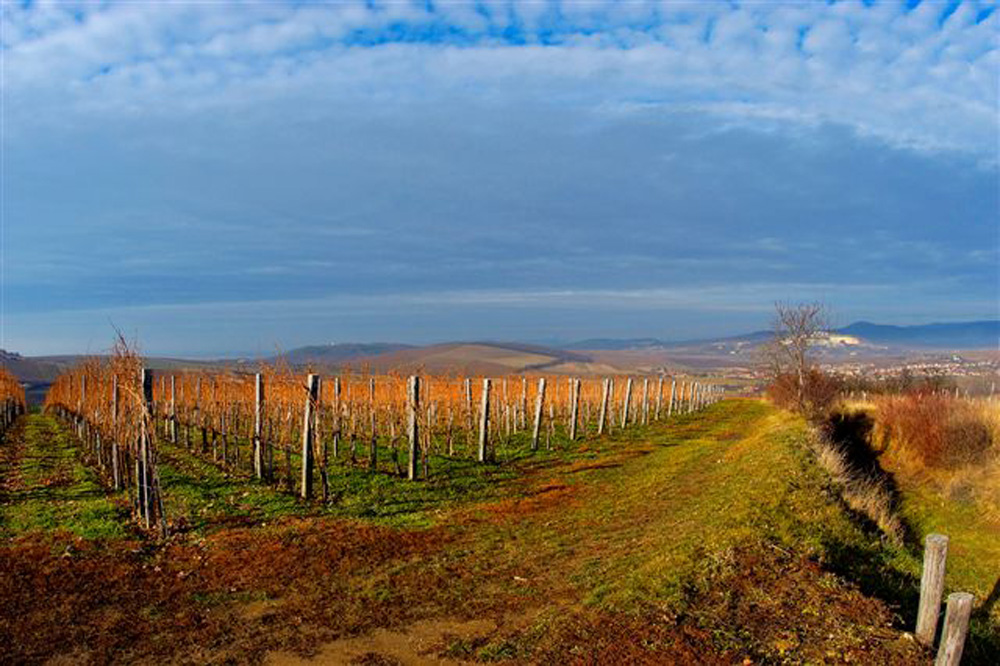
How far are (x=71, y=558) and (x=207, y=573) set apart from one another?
2.34 metres

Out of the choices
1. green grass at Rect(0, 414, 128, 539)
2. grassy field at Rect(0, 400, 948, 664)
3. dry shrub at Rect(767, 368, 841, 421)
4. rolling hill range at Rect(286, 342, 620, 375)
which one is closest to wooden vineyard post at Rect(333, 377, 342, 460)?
grassy field at Rect(0, 400, 948, 664)

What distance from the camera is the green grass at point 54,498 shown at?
12008 mm

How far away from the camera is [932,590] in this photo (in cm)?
724

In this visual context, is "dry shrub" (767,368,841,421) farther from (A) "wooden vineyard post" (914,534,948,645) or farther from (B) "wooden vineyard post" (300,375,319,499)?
(A) "wooden vineyard post" (914,534,948,645)

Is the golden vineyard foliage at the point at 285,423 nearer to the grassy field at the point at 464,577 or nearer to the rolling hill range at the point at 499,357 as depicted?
the grassy field at the point at 464,577

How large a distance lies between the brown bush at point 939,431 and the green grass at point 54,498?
2450 centimetres

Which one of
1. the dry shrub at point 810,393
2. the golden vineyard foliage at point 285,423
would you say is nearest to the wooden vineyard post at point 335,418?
the golden vineyard foliage at point 285,423

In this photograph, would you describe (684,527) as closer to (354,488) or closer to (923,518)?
(354,488)

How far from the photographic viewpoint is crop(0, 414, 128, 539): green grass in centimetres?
1201

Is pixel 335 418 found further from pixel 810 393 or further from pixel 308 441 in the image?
pixel 810 393

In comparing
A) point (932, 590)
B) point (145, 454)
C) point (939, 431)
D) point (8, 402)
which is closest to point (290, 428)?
point (145, 454)

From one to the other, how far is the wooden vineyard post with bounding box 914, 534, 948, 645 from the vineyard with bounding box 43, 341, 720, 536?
35.0 ft

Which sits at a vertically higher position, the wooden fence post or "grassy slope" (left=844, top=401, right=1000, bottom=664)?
the wooden fence post

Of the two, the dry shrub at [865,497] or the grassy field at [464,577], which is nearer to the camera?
the grassy field at [464,577]
